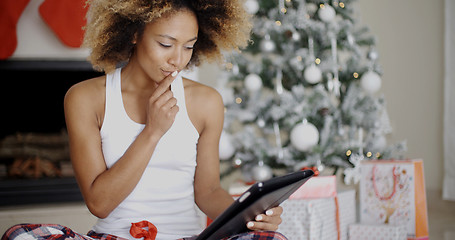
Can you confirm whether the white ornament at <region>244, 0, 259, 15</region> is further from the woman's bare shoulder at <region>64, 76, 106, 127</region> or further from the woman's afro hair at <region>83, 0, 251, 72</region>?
the woman's bare shoulder at <region>64, 76, 106, 127</region>

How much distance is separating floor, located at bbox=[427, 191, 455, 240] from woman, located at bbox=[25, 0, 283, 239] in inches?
65.4

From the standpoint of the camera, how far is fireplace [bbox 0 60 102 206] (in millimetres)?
2551

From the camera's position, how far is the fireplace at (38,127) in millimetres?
2551

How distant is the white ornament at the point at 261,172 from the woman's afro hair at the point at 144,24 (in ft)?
3.77

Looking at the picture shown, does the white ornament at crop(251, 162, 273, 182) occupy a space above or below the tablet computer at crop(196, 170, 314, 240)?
above

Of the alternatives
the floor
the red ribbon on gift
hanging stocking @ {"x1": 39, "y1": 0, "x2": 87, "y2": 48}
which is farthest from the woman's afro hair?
the floor

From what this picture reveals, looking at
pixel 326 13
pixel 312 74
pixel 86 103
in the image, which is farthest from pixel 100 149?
pixel 326 13

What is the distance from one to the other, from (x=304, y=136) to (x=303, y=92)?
12.9 inches

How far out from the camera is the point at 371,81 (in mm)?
2520

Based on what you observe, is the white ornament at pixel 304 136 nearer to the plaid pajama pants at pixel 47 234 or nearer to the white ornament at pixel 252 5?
the white ornament at pixel 252 5

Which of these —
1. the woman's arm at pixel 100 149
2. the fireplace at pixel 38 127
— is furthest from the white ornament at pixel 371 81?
the woman's arm at pixel 100 149

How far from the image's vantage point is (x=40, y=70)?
2.59 metres

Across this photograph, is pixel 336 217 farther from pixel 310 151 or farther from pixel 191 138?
pixel 191 138

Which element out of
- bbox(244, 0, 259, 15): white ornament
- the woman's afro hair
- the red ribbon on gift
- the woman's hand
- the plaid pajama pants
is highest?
bbox(244, 0, 259, 15): white ornament
